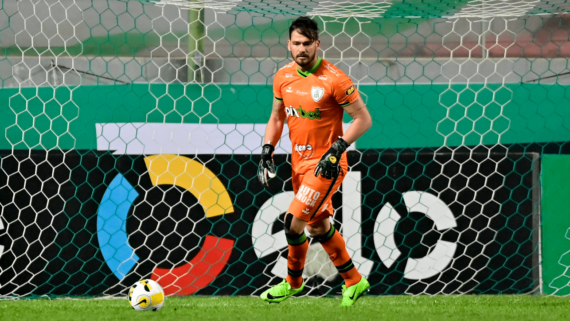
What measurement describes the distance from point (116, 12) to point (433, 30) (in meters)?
2.42

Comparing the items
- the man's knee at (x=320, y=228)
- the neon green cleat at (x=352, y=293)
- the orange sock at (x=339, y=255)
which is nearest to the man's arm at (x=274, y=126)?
the man's knee at (x=320, y=228)

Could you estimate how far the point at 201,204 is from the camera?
170 inches

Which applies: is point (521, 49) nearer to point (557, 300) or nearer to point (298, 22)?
point (557, 300)

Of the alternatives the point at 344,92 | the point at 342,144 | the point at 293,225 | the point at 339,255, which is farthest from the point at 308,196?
the point at 344,92

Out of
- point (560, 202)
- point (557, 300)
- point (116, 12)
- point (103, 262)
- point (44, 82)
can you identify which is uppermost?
point (116, 12)

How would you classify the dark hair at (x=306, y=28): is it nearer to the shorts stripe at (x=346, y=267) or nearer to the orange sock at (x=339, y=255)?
the orange sock at (x=339, y=255)

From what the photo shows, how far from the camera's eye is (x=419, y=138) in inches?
173

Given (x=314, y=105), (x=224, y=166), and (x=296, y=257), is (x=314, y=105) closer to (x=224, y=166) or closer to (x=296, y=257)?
(x=296, y=257)

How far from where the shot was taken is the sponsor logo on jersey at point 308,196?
130 inches

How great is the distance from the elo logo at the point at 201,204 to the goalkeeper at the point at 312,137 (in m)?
0.84

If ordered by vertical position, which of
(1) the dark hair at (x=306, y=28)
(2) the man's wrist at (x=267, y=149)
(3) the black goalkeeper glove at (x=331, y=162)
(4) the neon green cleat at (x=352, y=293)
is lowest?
(4) the neon green cleat at (x=352, y=293)

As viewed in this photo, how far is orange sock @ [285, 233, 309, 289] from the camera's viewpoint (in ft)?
11.5

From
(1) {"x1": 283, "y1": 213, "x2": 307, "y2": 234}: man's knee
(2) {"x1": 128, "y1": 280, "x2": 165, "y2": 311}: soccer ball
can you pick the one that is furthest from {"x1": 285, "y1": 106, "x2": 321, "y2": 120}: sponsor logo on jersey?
(2) {"x1": 128, "y1": 280, "x2": 165, "y2": 311}: soccer ball

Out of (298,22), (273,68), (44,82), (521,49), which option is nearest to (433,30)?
(521,49)
